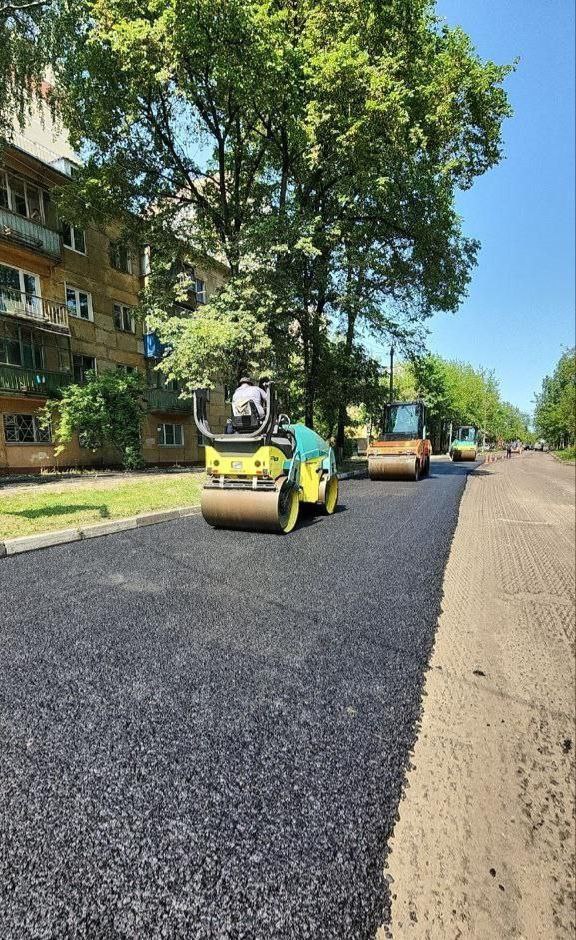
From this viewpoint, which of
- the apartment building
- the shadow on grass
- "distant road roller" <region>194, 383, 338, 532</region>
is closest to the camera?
"distant road roller" <region>194, 383, 338, 532</region>

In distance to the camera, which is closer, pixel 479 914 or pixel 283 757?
pixel 479 914

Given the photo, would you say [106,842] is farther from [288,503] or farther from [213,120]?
[213,120]

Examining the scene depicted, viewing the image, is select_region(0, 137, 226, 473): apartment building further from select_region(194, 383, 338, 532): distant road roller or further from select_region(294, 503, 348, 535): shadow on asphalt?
select_region(194, 383, 338, 532): distant road roller

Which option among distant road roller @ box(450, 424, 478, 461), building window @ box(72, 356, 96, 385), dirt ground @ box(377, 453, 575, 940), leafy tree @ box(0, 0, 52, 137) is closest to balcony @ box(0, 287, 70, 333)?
building window @ box(72, 356, 96, 385)

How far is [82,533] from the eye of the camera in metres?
6.18

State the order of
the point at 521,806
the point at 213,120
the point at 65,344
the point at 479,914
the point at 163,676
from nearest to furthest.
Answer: the point at 479,914, the point at 521,806, the point at 163,676, the point at 213,120, the point at 65,344

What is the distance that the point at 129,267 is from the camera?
71.7ft

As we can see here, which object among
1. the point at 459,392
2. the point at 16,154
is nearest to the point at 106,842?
the point at 16,154

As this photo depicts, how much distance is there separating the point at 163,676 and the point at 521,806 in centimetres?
203

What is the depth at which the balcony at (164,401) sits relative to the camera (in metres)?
21.8

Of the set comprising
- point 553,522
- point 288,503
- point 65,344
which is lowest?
point 553,522

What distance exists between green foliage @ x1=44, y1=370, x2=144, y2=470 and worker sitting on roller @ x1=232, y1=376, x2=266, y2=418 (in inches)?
481

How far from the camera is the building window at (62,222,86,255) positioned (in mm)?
18766

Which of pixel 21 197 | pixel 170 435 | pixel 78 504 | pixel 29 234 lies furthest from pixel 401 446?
pixel 21 197
